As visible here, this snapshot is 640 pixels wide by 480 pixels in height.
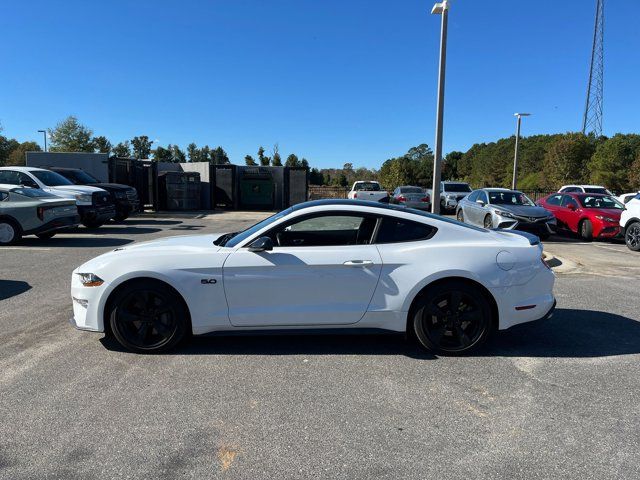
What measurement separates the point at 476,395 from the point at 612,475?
1069mm

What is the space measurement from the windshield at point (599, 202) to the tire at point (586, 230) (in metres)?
0.65

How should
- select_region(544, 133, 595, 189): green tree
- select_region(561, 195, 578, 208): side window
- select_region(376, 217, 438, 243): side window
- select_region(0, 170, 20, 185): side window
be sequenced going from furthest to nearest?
select_region(544, 133, 595, 189): green tree
select_region(561, 195, 578, 208): side window
select_region(0, 170, 20, 185): side window
select_region(376, 217, 438, 243): side window

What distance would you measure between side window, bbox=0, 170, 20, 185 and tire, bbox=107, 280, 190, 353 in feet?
39.5

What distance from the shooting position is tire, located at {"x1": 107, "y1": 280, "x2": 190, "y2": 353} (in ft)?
13.7

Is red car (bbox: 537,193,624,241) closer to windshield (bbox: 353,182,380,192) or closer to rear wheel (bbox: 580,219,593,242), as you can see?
rear wheel (bbox: 580,219,593,242)

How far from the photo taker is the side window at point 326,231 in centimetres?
434

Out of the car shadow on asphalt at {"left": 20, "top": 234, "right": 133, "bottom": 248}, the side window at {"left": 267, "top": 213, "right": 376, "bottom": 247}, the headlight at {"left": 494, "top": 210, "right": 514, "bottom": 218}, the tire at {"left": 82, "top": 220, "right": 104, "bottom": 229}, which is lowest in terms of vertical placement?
the car shadow on asphalt at {"left": 20, "top": 234, "right": 133, "bottom": 248}

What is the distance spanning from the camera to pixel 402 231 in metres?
4.35

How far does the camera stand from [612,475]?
2.56 metres

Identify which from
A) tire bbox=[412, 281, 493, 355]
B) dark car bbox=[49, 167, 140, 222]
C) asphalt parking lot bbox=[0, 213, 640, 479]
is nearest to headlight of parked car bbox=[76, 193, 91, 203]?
dark car bbox=[49, 167, 140, 222]

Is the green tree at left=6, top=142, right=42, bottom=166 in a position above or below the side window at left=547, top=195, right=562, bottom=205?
above

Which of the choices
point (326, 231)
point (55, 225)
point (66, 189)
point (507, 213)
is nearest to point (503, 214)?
point (507, 213)

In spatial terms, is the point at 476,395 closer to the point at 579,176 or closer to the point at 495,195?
the point at 495,195

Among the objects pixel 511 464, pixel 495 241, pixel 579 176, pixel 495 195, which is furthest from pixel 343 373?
pixel 579 176
